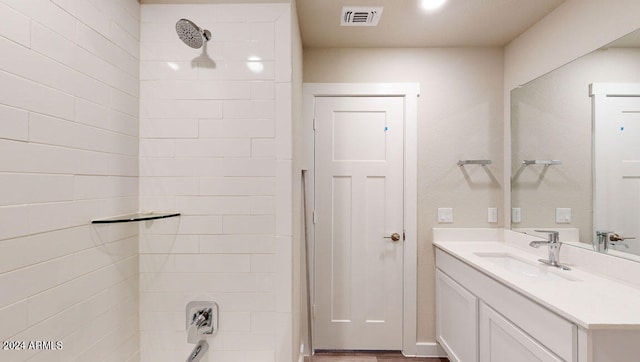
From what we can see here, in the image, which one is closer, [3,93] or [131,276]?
[3,93]

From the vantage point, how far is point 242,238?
4.58 feet

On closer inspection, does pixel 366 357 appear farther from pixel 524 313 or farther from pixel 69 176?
pixel 69 176

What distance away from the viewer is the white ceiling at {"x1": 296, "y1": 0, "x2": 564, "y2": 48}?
1.76m

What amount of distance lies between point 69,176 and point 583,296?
2068mm

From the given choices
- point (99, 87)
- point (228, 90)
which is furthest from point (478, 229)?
point (99, 87)

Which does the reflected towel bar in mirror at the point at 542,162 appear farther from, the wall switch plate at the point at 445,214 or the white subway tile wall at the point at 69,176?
the white subway tile wall at the point at 69,176

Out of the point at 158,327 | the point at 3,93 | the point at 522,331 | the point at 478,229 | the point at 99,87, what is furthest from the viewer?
the point at 478,229

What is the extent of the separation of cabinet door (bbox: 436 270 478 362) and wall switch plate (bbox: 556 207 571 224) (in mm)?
724

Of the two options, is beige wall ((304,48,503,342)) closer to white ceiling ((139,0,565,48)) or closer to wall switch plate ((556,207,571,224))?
white ceiling ((139,0,565,48))

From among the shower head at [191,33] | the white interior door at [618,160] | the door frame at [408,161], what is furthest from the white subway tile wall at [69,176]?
the white interior door at [618,160]

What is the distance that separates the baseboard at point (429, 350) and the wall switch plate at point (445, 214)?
100cm

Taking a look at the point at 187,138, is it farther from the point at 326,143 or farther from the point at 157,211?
the point at 326,143

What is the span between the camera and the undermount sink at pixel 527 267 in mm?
1513

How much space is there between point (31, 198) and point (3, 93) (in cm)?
31
